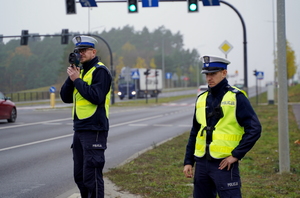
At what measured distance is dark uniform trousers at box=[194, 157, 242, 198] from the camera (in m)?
3.93

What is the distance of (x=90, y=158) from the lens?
4.75m

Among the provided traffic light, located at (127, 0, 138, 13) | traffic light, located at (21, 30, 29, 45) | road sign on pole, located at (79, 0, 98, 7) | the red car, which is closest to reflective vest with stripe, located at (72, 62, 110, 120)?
road sign on pole, located at (79, 0, 98, 7)

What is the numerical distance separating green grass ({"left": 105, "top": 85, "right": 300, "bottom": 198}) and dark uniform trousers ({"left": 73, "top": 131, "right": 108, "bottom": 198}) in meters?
1.75

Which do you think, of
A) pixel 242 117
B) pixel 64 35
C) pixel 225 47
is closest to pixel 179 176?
pixel 242 117

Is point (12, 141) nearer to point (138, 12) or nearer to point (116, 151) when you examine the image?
point (116, 151)

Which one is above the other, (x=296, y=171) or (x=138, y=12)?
(x=138, y=12)

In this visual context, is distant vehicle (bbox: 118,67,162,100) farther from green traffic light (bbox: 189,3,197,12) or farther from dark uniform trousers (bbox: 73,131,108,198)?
dark uniform trousers (bbox: 73,131,108,198)

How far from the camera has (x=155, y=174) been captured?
26.5 ft

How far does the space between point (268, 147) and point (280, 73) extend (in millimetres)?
4110

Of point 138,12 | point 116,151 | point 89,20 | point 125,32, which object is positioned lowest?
point 116,151

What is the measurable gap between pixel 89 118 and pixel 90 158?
41 centimetres

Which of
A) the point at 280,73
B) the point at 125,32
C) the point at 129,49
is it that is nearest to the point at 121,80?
the point at 280,73

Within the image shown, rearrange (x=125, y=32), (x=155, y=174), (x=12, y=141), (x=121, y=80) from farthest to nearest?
(x=125, y=32) < (x=121, y=80) < (x=12, y=141) < (x=155, y=174)

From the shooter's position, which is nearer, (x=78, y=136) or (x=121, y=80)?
(x=78, y=136)
